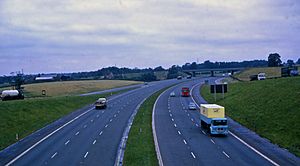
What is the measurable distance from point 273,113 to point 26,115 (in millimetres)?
37091

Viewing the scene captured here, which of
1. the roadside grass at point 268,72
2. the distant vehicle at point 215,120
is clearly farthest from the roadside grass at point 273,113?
the roadside grass at point 268,72

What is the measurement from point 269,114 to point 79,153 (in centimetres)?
2918

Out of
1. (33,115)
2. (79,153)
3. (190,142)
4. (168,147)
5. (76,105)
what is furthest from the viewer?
(76,105)

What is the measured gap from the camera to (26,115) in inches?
2530

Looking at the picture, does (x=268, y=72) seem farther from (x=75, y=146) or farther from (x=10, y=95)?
(x=75, y=146)

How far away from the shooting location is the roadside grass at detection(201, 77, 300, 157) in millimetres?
42041

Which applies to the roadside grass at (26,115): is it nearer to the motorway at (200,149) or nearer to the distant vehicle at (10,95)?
the distant vehicle at (10,95)

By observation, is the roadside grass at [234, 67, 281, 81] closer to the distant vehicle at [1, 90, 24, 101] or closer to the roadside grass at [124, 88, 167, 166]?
the distant vehicle at [1, 90, 24, 101]

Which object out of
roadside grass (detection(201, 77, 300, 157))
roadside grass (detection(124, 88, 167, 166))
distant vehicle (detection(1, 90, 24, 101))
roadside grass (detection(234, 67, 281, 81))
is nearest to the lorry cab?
roadside grass (detection(201, 77, 300, 157))

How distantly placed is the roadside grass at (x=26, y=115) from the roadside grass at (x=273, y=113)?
1115 inches

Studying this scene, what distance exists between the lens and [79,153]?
3731cm

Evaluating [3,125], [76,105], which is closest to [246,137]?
[3,125]

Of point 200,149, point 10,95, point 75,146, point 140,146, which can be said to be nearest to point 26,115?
point 10,95

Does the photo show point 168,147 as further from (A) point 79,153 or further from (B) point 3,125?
(B) point 3,125
